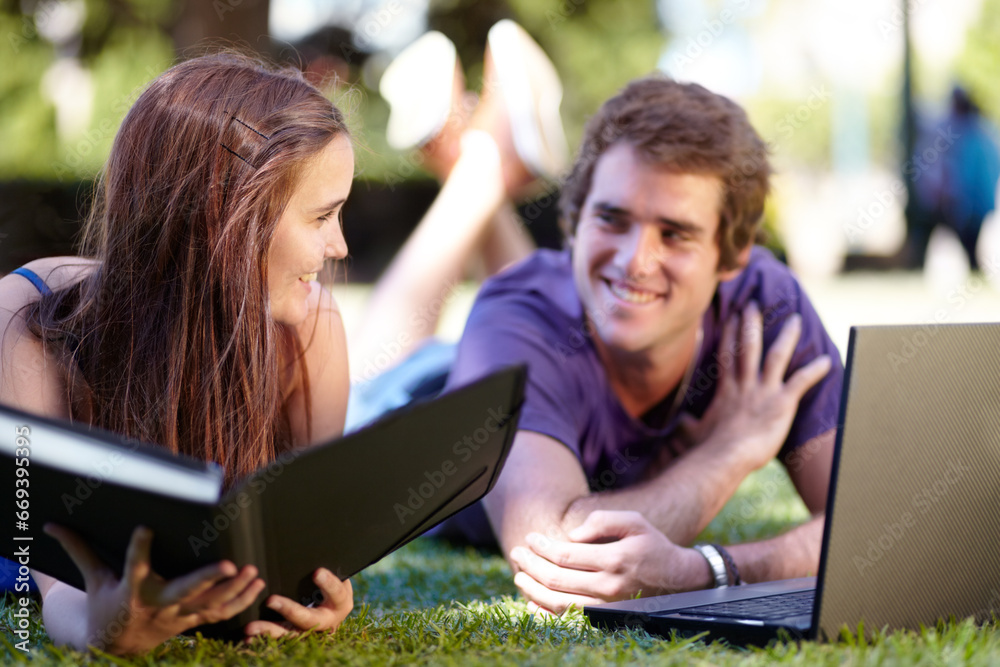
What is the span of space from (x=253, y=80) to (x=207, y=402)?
63cm

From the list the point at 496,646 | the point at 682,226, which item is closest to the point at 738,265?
the point at 682,226

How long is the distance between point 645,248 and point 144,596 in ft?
5.39

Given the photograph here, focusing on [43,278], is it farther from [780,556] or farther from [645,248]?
[780,556]

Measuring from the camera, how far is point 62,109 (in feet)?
44.3

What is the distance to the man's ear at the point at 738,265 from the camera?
2.83m

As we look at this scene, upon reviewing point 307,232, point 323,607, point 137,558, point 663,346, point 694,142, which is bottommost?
point 323,607

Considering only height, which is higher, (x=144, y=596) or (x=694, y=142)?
(x=694, y=142)

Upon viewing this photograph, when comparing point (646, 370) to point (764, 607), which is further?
point (646, 370)

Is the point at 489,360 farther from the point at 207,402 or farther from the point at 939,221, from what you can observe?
the point at 939,221

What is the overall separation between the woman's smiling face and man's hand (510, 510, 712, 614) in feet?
2.40

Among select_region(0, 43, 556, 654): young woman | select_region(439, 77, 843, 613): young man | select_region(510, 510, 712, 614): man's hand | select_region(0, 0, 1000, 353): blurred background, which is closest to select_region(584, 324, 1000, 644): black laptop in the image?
select_region(510, 510, 712, 614): man's hand

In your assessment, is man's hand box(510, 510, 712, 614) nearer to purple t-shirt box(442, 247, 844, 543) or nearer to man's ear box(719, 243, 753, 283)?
purple t-shirt box(442, 247, 844, 543)

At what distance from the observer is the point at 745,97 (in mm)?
18188

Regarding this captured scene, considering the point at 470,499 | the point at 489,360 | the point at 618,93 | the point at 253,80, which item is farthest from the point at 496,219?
the point at 470,499
